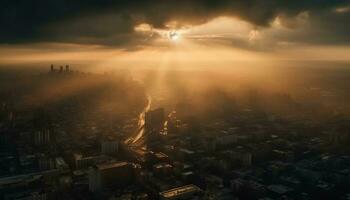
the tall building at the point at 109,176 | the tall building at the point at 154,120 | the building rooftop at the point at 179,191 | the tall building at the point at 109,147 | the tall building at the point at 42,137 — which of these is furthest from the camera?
the tall building at the point at 154,120

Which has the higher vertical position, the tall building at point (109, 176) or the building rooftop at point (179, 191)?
the tall building at point (109, 176)

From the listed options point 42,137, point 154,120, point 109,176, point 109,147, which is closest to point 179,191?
point 109,176

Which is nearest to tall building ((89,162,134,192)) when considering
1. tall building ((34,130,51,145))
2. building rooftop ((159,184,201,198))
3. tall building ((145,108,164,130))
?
building rooftop ((159,184,201,198))

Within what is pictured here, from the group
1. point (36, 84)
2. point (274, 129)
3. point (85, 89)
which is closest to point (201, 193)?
point (274, 129)

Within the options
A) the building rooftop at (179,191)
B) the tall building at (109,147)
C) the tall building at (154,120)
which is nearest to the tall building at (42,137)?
the tall building at (109,147)

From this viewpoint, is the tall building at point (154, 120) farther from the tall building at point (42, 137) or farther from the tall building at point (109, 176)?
the tall building at point (109, 176)

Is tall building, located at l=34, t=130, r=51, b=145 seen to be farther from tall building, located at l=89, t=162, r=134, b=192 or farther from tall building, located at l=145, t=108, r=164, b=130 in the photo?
tall building, located at l=89, t=162, r=134, b=192

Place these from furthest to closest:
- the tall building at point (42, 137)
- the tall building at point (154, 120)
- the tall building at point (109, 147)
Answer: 1. the tall building at point (154, 120)
2. the tall building at point (42, 137)
3. the tall building at point (109, 147)

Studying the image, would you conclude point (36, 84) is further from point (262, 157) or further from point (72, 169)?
point (262, 157)

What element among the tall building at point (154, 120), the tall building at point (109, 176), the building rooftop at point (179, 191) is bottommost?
the building rooftop at point (179, 191)
